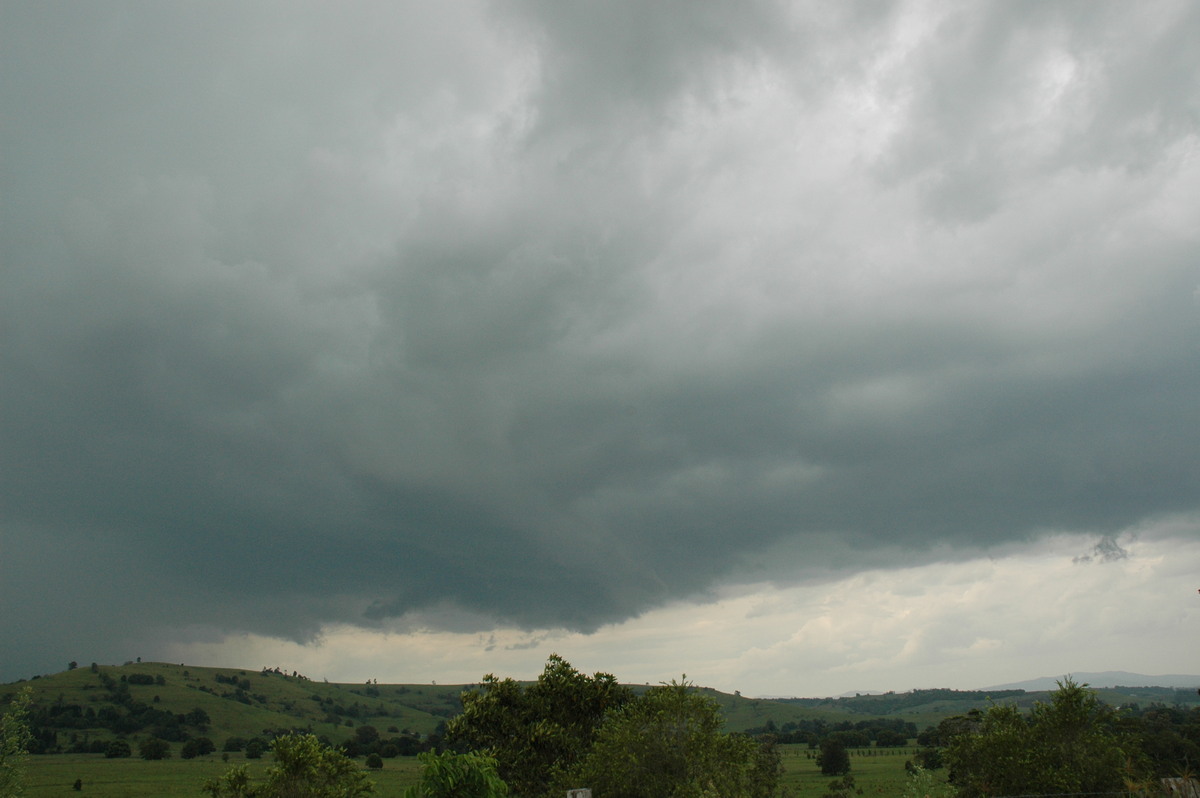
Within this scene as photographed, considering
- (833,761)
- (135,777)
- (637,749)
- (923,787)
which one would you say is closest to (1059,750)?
(637,749)

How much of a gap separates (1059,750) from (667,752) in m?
23.0

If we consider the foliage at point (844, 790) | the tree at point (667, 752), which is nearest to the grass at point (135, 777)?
the foliage at point (844, 790)

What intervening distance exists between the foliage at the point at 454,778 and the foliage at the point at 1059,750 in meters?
33.7

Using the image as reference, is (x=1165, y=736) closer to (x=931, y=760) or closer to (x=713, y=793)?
(x=931, y=760)

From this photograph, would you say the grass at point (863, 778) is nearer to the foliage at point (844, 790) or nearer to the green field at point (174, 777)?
the green field at point (174, 777)

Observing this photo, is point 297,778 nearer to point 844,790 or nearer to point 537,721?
point 537,721

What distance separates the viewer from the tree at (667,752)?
38438 mm

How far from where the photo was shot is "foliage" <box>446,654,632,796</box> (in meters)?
48.9

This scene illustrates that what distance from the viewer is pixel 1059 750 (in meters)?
42.5

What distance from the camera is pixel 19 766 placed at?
5628cm

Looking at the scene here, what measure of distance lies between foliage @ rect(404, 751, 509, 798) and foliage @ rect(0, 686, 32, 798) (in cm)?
4716

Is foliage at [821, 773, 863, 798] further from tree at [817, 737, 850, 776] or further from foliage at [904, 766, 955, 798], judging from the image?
foliage at [904, 766, 955, 798]

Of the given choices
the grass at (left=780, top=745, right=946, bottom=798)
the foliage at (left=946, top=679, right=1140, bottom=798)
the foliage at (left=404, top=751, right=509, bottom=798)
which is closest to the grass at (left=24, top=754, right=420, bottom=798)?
the grass at (left=780, top=745, right=946, bottom=798)

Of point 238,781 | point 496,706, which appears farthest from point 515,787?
point 238,781
